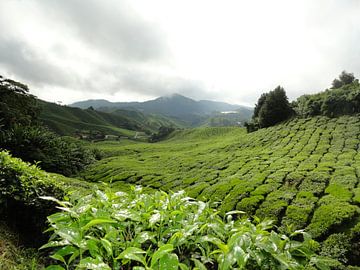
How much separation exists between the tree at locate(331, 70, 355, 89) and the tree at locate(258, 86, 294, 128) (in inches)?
926

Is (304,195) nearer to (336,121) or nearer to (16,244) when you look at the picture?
(16,244)

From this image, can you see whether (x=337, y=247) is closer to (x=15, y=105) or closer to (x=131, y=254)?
(x=131, y=254)

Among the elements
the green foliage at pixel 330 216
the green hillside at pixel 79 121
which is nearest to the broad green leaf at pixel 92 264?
the green foliage at pixel 330 216

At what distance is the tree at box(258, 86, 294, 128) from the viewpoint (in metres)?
43.4

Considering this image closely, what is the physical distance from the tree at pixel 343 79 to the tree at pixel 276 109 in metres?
23.5

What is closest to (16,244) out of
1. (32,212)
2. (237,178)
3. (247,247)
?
(32,212)

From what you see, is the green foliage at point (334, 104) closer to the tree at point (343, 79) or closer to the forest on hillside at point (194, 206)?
the forest on hillside at point (194, 206)

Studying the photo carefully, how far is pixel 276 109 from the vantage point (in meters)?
43.3

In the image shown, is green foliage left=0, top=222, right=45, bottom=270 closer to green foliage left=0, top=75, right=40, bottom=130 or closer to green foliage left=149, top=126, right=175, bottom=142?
green foliage left=0, top=75, right=40, bottom=130

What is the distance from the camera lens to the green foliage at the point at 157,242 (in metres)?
2.08

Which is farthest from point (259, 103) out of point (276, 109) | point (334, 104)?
point (334, 104)

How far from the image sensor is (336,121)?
31594 millimetres

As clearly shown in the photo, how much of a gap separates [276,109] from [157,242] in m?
44.6

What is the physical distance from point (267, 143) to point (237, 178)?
16.2m
